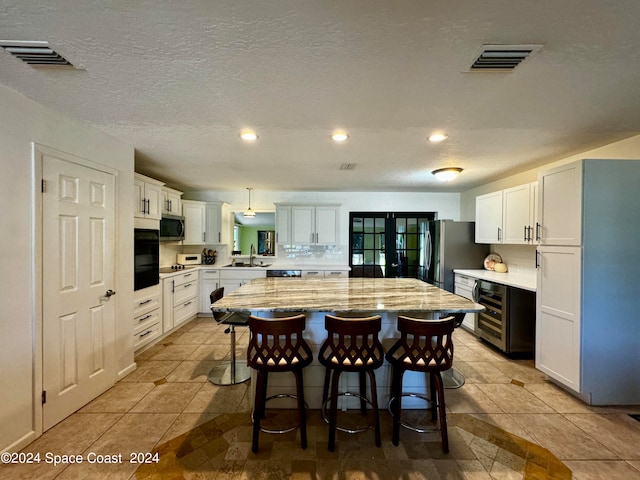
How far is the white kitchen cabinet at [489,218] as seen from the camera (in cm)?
398

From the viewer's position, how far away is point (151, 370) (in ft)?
9.70

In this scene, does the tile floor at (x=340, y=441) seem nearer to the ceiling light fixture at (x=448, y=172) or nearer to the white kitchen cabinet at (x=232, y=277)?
the white kitchen cabinet at (x=232, y=277)

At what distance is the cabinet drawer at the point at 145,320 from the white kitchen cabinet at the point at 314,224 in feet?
8.26

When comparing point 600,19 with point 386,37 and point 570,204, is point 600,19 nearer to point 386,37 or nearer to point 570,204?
point 386,37

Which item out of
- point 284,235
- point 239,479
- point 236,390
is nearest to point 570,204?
point 239,479

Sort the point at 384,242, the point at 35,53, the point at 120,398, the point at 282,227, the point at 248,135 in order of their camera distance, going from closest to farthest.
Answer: the point at 35,53, the point at 120,398, the point at 248,135, the point at 282,227, the point at 384,242

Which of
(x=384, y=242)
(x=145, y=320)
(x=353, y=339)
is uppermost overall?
(x=384, y=242)

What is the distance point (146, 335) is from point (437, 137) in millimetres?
3974

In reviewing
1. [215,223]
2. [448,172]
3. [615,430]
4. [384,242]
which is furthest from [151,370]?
[384,242]

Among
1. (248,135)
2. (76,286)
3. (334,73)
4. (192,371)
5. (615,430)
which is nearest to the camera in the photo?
(334,73)

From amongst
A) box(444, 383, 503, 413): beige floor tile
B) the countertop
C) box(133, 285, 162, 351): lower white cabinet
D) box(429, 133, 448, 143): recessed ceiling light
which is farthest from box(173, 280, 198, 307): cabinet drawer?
the countertop

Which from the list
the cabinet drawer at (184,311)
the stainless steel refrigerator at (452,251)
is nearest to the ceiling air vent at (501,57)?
the stainless steel refrigerator at (452,251)

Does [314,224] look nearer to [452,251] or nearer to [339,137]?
[452,251]

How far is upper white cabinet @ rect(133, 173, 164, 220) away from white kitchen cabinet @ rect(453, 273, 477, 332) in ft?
14.7
